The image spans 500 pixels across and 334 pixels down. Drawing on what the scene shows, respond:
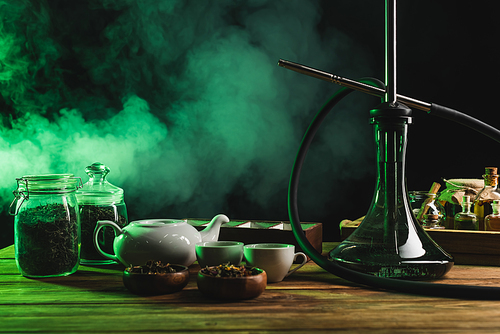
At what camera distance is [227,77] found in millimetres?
2123

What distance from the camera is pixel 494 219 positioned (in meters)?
1.05

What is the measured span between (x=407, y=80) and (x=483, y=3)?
430mm

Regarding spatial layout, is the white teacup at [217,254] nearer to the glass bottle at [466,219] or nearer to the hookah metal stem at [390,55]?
the hookah metal stem at [390,55]

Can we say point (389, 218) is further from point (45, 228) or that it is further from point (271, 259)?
point (45, 228)

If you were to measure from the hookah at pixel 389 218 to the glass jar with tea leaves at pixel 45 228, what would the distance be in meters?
0.47

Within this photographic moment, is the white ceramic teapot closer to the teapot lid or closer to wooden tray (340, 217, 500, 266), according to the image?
the teapot lid

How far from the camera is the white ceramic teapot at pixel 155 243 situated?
35.3 inches

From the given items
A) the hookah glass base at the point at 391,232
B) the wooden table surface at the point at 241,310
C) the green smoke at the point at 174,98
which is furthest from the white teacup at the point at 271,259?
the green smoke at the point at 174,98

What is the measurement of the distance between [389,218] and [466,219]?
0.32 m

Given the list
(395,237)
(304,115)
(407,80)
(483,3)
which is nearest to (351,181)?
(304,115)

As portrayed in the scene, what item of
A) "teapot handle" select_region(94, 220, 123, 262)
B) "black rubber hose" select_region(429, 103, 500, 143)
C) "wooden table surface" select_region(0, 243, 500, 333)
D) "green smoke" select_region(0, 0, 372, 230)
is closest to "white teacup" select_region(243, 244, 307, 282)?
"wooden table surface" select_region(0, 243, 500, 333)

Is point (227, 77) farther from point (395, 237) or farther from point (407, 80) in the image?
point (395, 237)

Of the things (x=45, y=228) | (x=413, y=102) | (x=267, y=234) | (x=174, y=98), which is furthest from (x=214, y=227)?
(x=174, y=98)

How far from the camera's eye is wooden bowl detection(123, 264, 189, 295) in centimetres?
75
